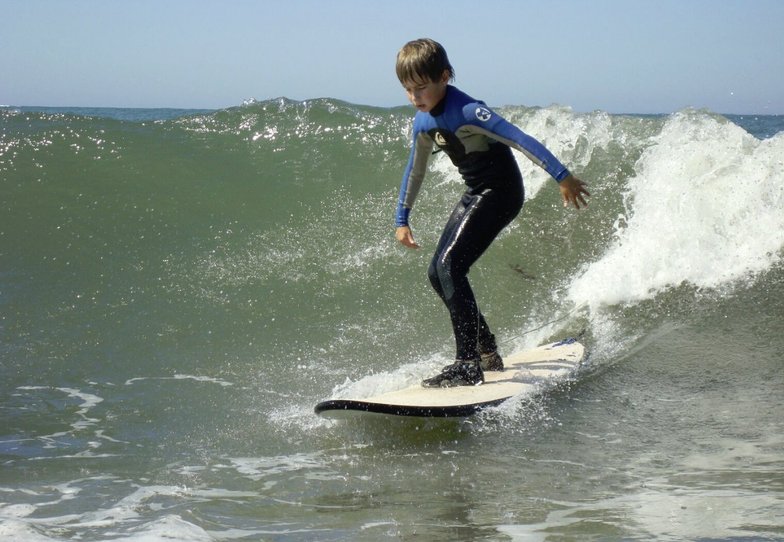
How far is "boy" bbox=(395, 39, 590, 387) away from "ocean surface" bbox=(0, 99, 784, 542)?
509mm

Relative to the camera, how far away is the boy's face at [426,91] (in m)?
4.66

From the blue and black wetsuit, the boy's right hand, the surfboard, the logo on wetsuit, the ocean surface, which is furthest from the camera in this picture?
the boy's right hand

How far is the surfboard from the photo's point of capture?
4.57 meters

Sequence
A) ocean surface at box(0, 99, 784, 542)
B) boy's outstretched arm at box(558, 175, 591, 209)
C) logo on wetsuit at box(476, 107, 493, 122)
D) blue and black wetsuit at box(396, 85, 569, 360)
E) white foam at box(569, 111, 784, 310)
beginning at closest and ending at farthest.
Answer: ocean surface at box(0, 99, 784, 542)
boy's outstretched arm at box(558, 175, 591, 209)
logo on wetsuit at box(476, 107, 493, 122)
blue and black wetsuit at box(396, 85, 569, 360)
white foam at box(569, 111, 784, 310)

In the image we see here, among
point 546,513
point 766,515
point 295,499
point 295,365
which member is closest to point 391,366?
point 295,365

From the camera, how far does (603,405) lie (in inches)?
194

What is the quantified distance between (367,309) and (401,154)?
12.0 feet

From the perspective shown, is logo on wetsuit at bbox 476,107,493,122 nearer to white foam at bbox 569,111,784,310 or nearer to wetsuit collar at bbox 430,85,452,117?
wetsuit collar at bbox 430,85,452,117

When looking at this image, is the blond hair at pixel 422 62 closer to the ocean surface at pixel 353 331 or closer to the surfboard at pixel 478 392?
the surfboard at pixel 478 392

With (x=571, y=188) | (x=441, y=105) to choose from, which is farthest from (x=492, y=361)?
(x=441, y=105)

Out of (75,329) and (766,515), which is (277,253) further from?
(766,515)

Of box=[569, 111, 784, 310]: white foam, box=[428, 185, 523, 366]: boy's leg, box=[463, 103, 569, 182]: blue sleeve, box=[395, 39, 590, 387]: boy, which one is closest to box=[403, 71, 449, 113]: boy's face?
box=[395, 39, 590, 387]: boy

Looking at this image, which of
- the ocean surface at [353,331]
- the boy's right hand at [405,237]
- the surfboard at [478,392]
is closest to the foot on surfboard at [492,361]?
the surfboard at [478,392]

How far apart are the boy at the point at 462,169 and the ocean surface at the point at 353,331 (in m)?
0.51
